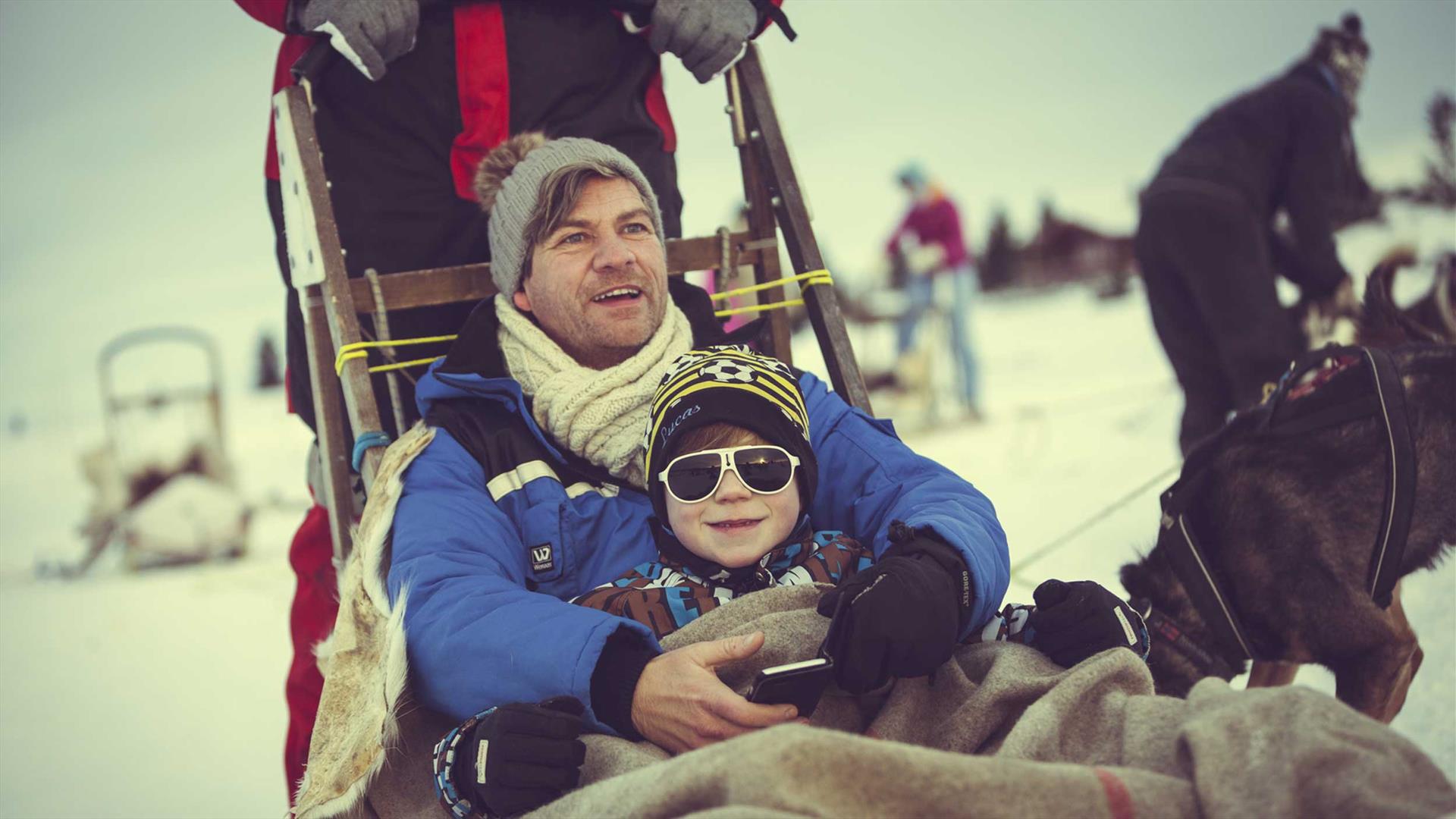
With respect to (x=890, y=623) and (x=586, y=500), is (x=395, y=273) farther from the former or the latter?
(x=890, y=623)

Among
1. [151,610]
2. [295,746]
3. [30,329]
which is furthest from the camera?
[30,329]

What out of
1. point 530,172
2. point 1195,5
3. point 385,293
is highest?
point 1195,5

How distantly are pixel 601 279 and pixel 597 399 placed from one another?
0.95 ft

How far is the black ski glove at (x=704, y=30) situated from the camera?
2340mm

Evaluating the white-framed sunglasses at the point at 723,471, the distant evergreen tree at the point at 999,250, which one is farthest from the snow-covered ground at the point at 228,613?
the distant evergreen tree at the point at 999,250

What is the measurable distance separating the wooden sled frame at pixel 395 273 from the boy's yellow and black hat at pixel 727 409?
550mm

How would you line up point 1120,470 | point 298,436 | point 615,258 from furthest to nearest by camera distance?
point 298,436, point 1120,470, point 615,258

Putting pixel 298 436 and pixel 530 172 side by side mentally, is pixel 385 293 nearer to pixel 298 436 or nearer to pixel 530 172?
pixel 530 172

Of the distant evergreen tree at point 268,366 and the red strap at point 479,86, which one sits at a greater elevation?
the red strap at point 479,86

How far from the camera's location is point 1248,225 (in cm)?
402

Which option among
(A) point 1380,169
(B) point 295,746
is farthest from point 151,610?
(A) point 1380,169

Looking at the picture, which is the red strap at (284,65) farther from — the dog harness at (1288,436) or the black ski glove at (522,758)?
the dog harness at (1288,436)

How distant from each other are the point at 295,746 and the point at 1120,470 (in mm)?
4468

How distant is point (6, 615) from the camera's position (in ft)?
16.8
